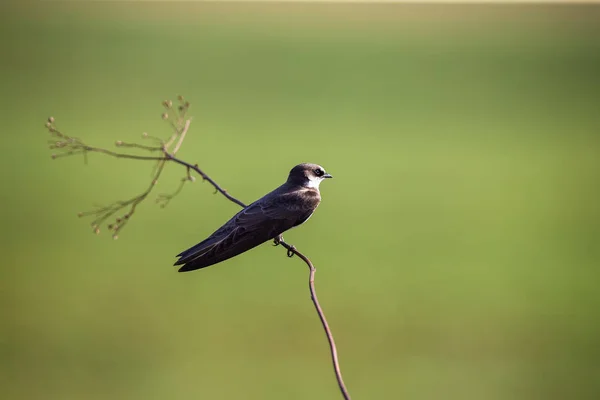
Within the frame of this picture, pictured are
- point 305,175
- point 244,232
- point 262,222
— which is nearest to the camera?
point 244,232

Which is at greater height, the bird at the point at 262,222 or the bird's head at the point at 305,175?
the bird's head at the point at 305,175

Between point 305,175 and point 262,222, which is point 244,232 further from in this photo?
point 305,175

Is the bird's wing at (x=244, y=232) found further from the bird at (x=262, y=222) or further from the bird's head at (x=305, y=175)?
the bird's head at (x=305, y=175)

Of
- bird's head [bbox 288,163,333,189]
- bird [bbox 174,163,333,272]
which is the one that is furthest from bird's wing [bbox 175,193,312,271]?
bird's head [bbox 288,163,333,189]

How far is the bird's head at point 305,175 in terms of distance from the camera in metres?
5.19

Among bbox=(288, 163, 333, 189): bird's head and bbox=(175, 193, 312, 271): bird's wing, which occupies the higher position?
bbox=(288, 163, 333, 189): bird's head

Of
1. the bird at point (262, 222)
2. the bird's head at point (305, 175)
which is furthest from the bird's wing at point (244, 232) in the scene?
the bird's head at point (305, 175)

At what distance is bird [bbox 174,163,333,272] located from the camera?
13.0 ft

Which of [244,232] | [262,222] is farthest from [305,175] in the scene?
[244,232]

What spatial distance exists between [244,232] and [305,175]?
1024 mm

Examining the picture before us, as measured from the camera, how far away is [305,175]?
17.1 feet

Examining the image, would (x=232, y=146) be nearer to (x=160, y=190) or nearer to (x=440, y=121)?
(x=160, y=190)

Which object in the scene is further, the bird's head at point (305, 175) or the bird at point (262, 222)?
the bird's head at point (305, 175)

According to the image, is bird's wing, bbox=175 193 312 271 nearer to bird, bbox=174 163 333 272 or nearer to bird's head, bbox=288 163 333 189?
bird, bbox=174 163 333 272
